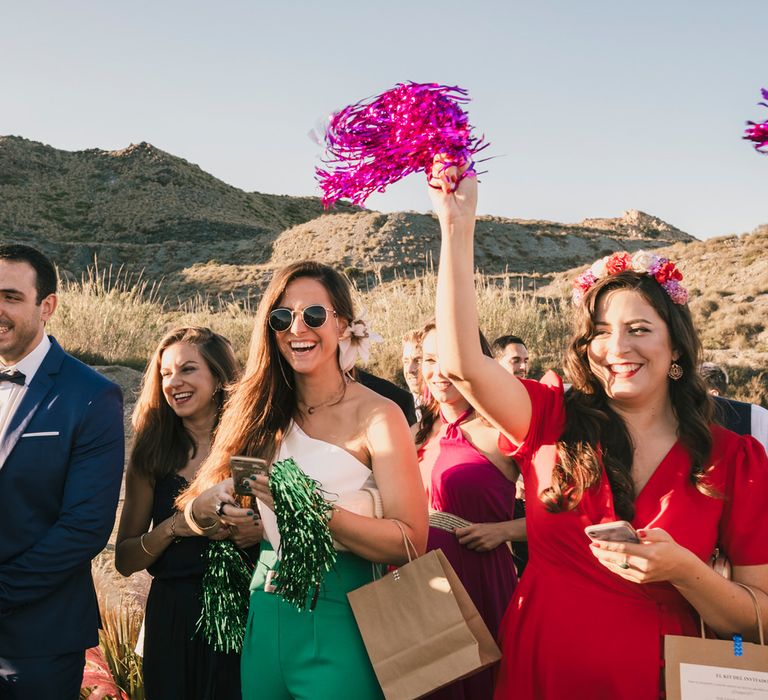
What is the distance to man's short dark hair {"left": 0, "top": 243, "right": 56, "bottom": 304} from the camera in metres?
A: 3.56

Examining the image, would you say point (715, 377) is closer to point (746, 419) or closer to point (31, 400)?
point (746, 419)

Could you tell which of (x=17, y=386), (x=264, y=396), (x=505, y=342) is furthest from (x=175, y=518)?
(x=505, y=342)

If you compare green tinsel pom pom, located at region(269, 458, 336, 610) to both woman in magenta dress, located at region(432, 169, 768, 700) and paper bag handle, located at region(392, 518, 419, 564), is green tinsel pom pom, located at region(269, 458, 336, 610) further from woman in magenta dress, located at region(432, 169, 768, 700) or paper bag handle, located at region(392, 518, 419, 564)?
woman in magenta dress, located at region(432, 169, 768, 700)

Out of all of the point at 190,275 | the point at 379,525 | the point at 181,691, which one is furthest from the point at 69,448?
the point at 190,275

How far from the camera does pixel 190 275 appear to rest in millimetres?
36812

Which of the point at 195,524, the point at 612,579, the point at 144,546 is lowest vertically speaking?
the point at 144,546

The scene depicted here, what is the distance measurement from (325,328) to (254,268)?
3153cm

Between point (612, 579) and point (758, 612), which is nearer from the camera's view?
point (758, 612)

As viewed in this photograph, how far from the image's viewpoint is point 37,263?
3586 mm

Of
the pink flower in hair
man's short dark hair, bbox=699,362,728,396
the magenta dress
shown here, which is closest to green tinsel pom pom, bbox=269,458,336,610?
the pink flower in hair

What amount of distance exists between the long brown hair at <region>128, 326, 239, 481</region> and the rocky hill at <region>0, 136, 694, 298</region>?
71.7ft

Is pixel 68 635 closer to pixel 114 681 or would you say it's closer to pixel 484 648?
pixel 114 681

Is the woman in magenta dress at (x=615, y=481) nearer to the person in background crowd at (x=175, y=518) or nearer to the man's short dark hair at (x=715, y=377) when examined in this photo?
the person in background crowd at (x=175, y=518)

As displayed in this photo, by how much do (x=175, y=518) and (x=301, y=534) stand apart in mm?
1081
